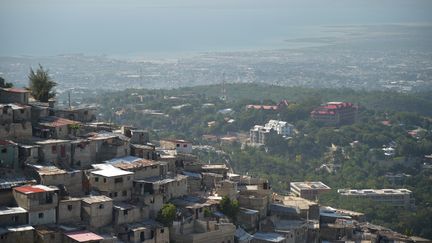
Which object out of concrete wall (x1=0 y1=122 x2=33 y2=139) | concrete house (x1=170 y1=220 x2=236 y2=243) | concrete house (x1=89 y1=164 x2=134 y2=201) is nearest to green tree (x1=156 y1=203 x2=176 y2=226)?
concrete house (x1=170 y1=220 x2=236 y2=243)

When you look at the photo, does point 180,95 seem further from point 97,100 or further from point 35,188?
point 35,188

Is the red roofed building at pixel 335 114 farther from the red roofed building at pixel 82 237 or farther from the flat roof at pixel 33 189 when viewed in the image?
the red roofed building at pixel 82 237

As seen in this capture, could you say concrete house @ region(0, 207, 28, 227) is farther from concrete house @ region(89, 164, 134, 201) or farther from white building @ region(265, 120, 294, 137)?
white building @ region(265, 120, 294, 137)

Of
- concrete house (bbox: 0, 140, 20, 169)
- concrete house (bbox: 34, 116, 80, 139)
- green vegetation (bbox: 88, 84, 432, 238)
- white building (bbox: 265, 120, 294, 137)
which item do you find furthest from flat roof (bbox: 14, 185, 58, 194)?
white building (bbox: 265, 120, 294, 137)

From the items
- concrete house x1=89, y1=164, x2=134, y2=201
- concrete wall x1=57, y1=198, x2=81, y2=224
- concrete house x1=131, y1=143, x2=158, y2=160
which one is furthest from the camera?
concrete house x1=131, y1=143, x2=158, y2=160

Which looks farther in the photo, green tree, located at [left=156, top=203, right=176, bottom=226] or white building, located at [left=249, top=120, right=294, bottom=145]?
white building, located at [left=249, top=120, right=294, bottom=145]

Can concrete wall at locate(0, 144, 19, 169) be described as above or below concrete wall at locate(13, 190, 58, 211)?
above

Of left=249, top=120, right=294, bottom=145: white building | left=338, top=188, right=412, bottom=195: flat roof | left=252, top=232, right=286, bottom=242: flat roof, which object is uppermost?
left=252, top=232, right=286, bottom=242: flat roof

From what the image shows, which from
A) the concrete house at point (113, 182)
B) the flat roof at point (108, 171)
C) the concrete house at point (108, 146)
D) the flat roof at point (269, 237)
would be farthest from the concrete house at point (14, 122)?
the flat roof at point (269, 237)

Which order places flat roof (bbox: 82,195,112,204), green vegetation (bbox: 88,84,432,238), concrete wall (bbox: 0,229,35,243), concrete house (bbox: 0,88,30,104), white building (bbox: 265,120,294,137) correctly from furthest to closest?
white building (bbox: 265,120,294,137) → green vegetation (bbox: 88,84,432,238) → concrete house (bbox: 0,88,30,104) → flat roof (bbox: 82,195,112,204) → concrete wall (bbox: 0,229,35,243)

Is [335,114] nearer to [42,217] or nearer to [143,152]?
[143,152]
